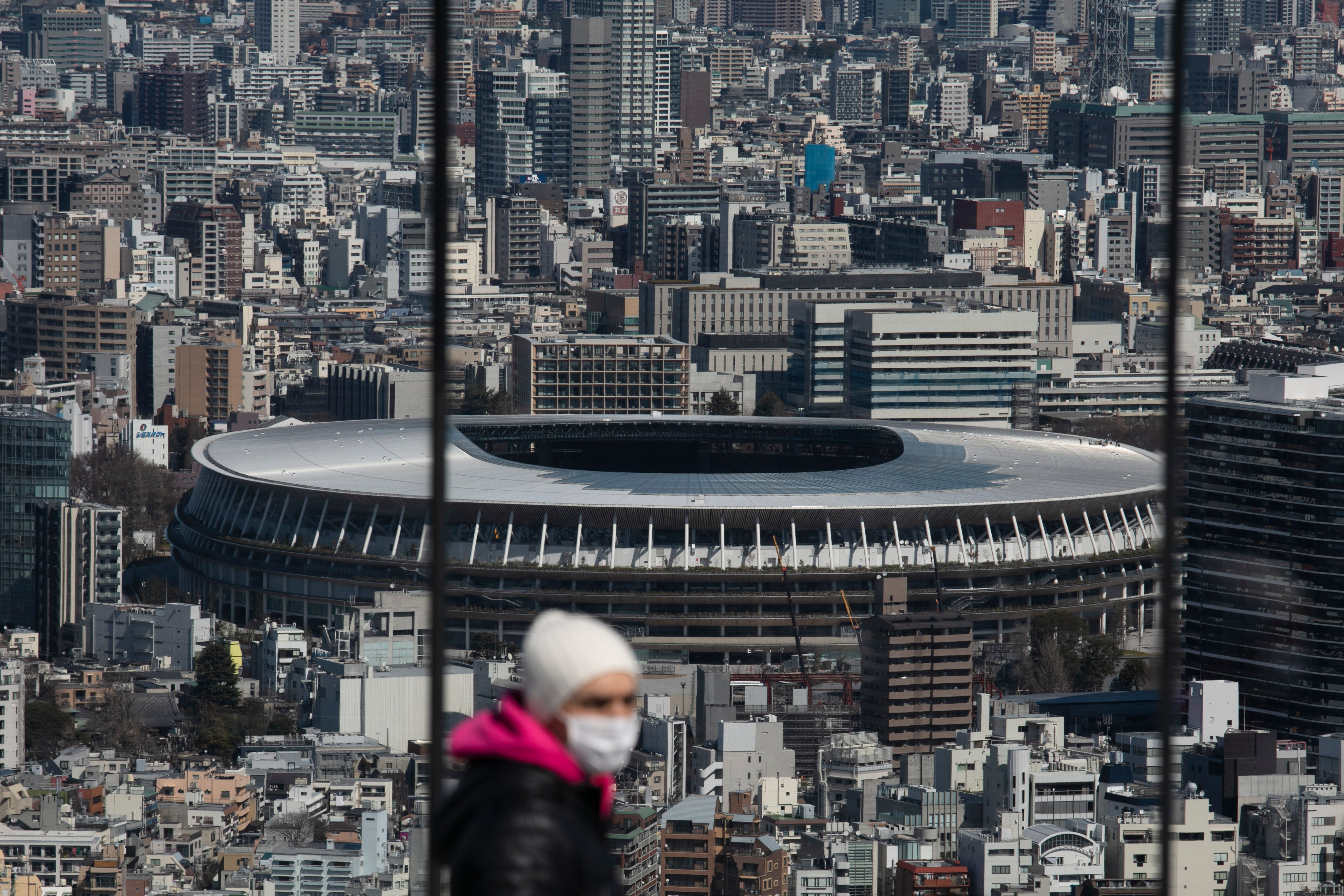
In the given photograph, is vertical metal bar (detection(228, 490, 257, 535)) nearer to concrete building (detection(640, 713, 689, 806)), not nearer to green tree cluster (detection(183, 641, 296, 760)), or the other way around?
green tree cluster (detection(183, 641, 296, 760))

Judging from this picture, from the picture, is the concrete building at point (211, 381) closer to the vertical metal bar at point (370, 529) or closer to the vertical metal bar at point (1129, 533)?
the vertical metal bar at point (370, 529)

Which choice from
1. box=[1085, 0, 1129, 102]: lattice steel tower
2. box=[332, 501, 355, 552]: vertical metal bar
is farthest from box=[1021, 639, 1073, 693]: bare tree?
box=[1085, 0, 1129, 102]: lattice steel tower

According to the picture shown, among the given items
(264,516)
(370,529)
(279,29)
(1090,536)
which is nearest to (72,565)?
(264,516)

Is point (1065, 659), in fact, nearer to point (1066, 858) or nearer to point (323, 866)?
point (1066, 858)

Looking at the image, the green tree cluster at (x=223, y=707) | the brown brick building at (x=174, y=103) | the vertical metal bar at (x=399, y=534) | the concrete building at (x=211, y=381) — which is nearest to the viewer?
the green tree cluster at (x=223, y=707)

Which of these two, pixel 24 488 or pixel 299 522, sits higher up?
pixel 299 522

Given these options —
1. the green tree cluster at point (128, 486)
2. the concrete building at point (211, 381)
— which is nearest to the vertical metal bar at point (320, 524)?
the green tree cluster at point (128, 486)
